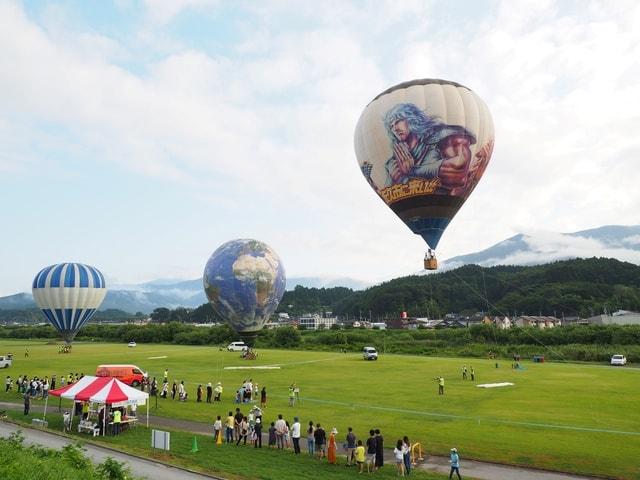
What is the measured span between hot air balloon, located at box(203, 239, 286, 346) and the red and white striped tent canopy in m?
17.6

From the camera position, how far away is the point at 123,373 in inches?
1506

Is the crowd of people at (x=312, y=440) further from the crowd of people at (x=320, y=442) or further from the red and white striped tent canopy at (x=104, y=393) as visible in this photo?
the red and white striped tent canopy at (x=104, y=393)

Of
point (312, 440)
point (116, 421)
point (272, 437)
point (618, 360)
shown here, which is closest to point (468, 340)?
point (618, 360)

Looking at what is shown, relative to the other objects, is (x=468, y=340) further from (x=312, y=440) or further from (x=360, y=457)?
(x=360, y=457)

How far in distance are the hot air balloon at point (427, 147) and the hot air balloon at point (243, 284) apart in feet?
44.3

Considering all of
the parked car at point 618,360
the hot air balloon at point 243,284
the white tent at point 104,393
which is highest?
the hot air balloon at point 243,284

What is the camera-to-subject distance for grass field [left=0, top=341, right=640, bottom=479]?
66.6ft

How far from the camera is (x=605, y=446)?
67.9ft

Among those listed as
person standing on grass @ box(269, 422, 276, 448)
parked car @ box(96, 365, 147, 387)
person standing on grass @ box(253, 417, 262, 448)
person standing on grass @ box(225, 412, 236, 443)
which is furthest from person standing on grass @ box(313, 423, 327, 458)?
parked car @ box(96, 365, 147, 387)

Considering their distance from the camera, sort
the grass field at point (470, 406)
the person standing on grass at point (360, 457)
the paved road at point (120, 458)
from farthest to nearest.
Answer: the grass field at point (470, 406)
the person standing on grass at point (360, 457)
the paved road at point (120, 458)

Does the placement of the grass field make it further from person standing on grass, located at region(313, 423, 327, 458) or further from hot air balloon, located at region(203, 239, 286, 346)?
hot air balloon, located at region(203, 239, 286, 346)

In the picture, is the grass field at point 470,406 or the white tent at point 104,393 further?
the white tent at point 104,393

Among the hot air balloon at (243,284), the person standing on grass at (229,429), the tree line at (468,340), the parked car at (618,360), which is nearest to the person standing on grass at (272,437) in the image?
the person standing on grass at (229,429)

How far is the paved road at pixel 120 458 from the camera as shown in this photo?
16844 millimetres
